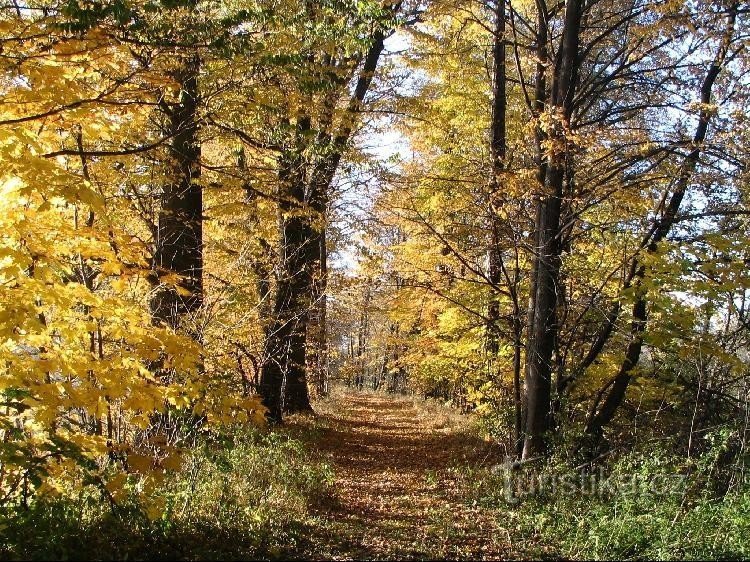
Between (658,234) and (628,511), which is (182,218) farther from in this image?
(658,234)

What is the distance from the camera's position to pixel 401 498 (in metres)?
7.64

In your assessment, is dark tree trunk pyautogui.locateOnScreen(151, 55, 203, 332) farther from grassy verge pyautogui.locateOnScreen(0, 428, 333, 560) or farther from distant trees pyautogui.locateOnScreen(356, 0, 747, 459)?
distant trees pyautogui.locateOnScreen(356, 0, 747, 459)

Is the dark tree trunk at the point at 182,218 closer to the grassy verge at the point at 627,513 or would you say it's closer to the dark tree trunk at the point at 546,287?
the dark tree trunk at the point at 546,287

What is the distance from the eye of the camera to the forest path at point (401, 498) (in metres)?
5.51

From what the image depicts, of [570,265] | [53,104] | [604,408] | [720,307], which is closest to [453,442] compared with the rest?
[604,408]

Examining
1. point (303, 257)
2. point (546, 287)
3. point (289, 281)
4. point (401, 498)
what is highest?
point (303, 257)

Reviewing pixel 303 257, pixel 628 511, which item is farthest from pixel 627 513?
pixel 303 257

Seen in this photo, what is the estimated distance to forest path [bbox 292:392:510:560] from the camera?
5508 millimetres

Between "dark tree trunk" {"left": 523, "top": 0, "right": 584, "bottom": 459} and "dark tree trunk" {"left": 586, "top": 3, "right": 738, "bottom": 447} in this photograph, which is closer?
"dark tree trunk" {"left": 523, "top": 0, "right": 584, "bottom": 459}

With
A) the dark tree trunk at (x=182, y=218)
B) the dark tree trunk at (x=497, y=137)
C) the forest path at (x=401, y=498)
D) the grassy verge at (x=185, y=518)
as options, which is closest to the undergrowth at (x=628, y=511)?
the forest path at (x=401, y=498)

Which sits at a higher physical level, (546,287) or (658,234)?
(658,234)

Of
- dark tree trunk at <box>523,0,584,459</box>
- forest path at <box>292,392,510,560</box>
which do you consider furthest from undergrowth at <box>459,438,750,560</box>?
dark tree trunk at <box>523,0,584,459</box>

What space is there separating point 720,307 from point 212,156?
37.1ft

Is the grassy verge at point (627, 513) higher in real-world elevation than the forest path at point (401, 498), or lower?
higher
